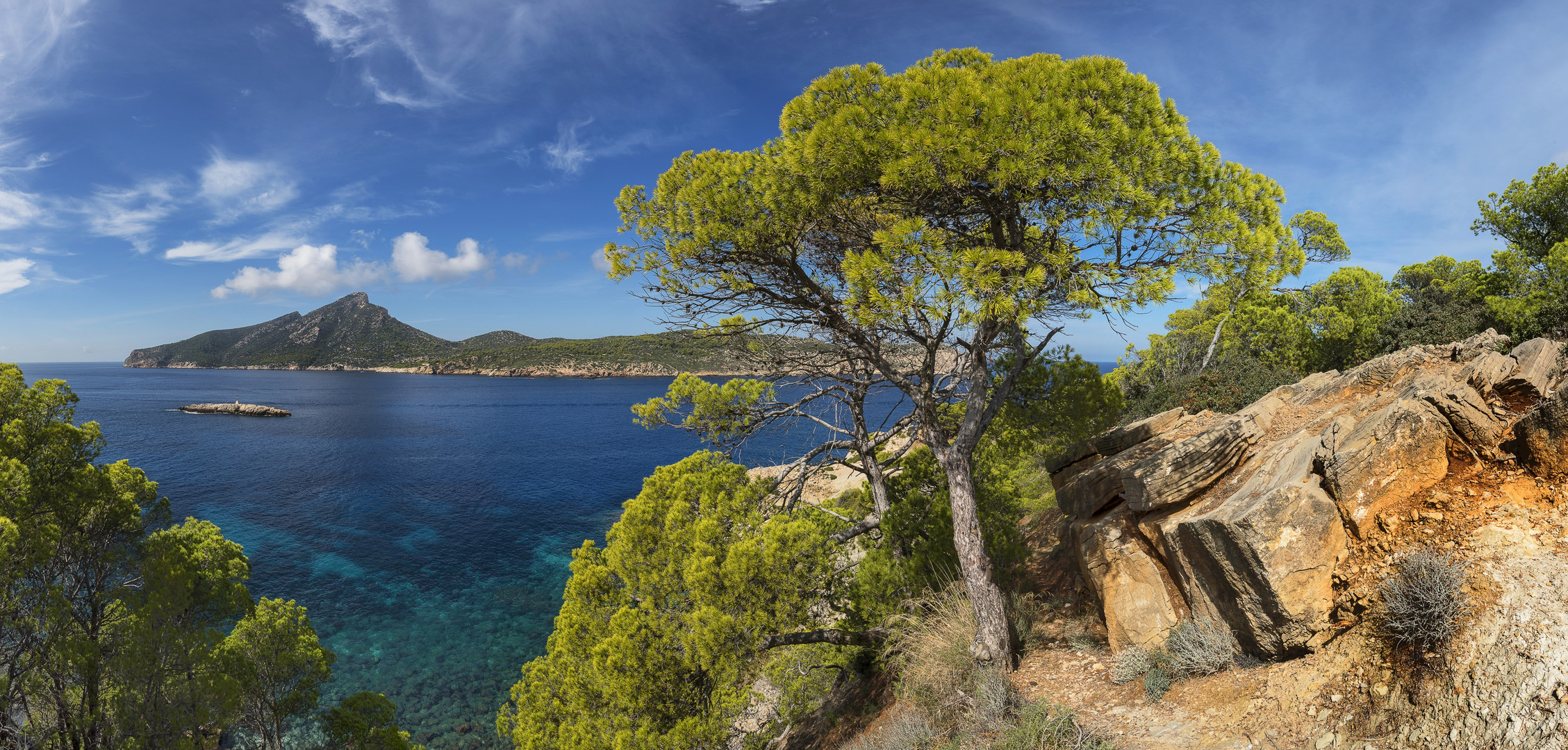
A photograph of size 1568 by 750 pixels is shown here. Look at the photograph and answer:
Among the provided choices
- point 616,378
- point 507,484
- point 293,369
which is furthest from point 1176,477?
point 293,369

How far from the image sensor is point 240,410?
78.7m

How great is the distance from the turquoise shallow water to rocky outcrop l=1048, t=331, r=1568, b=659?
13.4m

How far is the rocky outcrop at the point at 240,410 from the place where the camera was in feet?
254

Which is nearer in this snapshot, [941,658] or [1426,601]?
[1426,601]

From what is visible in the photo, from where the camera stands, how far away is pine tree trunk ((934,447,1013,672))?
289 inches

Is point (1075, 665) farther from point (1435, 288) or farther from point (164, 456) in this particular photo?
point (164, 456)

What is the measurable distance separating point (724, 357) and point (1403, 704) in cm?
908

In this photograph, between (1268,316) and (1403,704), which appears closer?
(1403,704)

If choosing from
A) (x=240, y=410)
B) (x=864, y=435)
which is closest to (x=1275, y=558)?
(x=864, y=435)

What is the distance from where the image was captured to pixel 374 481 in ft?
139

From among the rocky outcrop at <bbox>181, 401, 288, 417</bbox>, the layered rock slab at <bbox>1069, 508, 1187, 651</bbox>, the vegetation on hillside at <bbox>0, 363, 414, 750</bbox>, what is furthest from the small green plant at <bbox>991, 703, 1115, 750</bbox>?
the rocky outcrop at <bbox>181, 401, 288, 417</bbox>

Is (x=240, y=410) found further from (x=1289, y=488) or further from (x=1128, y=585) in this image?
(x=1289, y=488)

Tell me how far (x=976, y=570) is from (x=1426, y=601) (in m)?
4.12

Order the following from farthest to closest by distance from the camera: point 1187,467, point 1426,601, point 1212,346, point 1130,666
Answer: point 1212,346 < point 1187,467 < point 1130,666 < point 1426,601
